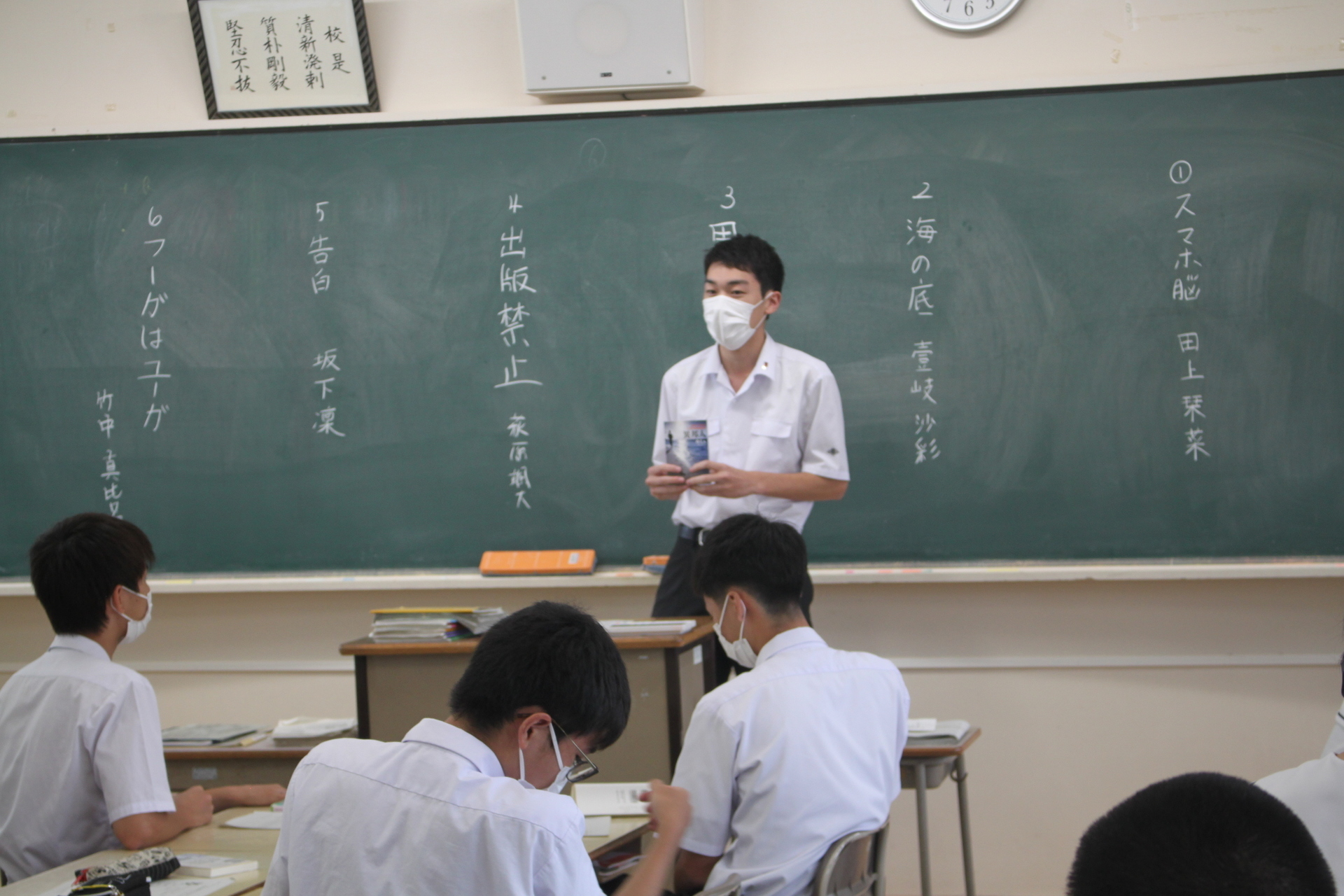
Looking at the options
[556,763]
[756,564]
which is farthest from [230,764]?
[556,763]

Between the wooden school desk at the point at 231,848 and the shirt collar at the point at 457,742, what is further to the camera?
the wooden school desk at the point at 231,848

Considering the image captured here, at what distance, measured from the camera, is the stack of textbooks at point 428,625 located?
2.94 metres

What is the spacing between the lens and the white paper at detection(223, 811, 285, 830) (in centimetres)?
215

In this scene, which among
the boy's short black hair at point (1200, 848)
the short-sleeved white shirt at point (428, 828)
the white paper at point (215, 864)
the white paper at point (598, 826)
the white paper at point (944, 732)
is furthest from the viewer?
the white paper at point (944, 732)

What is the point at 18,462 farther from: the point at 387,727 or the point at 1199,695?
the point at 1199,695

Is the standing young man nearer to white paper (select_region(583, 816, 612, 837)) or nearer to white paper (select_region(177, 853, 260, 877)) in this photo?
white paper (select_region(583, 816, 612, 837))

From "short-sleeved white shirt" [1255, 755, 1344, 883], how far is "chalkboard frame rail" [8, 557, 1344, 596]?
2.21 metres

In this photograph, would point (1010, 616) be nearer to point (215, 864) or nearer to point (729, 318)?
point (729, 318)

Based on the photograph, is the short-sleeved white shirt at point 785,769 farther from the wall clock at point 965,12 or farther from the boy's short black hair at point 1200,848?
the wall clock at point 965,12

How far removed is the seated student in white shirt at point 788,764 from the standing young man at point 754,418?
111cm

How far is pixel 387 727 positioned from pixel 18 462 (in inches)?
85.1

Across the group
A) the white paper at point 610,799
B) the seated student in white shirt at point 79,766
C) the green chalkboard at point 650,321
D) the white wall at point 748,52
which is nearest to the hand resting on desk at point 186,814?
the seated student in white shirt at point 79,766

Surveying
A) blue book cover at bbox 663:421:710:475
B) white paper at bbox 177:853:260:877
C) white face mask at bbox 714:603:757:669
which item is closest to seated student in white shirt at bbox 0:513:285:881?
white paper at bbox 177:853:260:877

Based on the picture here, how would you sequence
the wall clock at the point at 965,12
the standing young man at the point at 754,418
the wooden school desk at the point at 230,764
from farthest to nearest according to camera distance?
the wall clock at the point at 965,12
the standing young man at the point at 754,418
the wooden school desk at the point at 230,764
